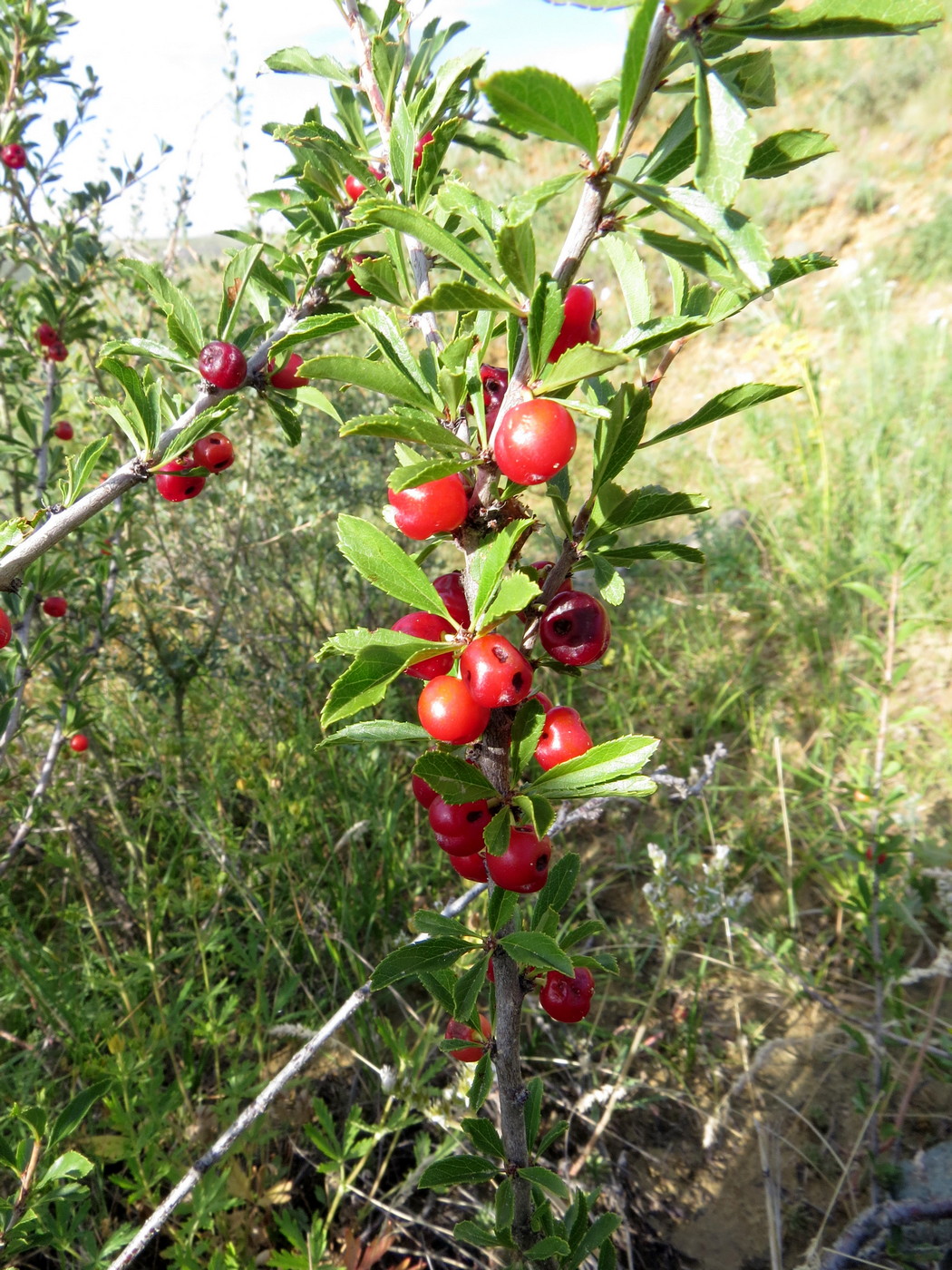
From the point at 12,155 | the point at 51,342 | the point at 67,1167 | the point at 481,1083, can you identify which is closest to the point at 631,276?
the point at 481,1083

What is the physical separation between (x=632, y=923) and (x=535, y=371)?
2369 mm

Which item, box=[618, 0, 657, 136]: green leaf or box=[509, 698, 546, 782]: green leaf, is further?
box=[509, 698, 546, 782]: green leaf

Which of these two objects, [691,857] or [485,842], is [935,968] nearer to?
[691,857]

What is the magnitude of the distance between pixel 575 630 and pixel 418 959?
498 mm

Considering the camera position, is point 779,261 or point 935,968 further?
point 935,968

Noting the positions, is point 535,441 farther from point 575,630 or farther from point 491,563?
point 575,630

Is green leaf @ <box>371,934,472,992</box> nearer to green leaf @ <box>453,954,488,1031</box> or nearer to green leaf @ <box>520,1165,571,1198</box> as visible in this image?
green leaf @ <box>453,954,488,1031</box>

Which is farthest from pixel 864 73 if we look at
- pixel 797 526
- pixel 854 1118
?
pixel 854 1118

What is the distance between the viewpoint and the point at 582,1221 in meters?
1.27

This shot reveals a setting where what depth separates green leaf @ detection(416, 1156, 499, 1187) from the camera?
1112 millimetres

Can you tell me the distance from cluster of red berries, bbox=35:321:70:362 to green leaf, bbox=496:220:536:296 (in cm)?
240

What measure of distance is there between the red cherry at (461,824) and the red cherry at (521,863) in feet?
0.14

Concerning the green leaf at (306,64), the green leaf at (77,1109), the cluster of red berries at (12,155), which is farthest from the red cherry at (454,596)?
the cluster of red berries at (12,155)

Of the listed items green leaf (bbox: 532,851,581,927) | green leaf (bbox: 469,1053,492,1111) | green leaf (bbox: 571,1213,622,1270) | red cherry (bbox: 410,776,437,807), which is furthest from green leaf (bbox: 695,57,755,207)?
green leaf (bbox: 571,1213,622,1270)
